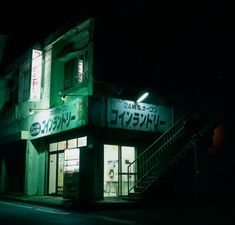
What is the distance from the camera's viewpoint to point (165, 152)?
18.1 metres

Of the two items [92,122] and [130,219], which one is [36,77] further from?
[130,219]

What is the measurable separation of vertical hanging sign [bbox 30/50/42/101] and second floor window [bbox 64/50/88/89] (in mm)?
1411

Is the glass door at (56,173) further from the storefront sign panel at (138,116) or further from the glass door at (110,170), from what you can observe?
the storefront sign panel at (138,116)

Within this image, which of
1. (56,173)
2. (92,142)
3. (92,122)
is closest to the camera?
(92,122)

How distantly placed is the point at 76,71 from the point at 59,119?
2.95m

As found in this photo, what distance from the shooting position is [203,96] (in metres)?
21.1

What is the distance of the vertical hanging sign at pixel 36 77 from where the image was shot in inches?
788

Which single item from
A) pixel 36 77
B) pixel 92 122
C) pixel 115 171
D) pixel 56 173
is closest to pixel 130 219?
pixel 92 122

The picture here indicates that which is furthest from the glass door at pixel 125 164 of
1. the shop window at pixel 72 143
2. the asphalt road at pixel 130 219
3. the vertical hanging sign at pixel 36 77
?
the asphalt road at pixel 130 219

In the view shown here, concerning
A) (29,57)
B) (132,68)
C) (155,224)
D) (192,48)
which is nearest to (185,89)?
(192,48)

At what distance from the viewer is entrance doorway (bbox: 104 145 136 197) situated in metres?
18.8

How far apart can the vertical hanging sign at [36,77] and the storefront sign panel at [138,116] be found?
4.99 metres

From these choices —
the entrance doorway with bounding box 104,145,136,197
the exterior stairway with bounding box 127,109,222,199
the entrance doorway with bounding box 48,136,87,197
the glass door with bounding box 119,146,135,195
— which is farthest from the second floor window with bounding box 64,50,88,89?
the exterior stairway with bounding box 127,109,222,199

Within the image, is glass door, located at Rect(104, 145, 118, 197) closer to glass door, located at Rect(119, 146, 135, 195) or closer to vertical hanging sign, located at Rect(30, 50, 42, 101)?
glass door, located at Rect(119, 146, 135, 195)
